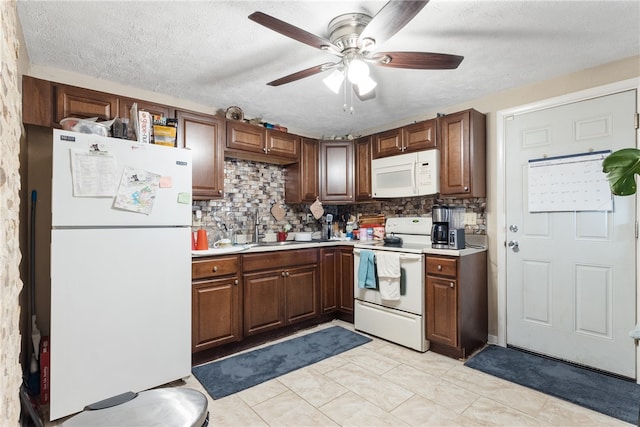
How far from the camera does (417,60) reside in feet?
5.84

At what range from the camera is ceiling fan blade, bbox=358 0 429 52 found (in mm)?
1301

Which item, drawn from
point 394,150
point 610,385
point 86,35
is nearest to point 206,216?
point 86,35

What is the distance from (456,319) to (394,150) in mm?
1800

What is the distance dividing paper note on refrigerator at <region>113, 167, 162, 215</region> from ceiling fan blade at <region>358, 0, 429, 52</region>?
158cm

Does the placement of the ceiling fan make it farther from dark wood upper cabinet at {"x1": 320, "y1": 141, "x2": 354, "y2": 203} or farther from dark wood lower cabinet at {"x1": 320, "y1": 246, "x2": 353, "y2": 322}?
dark wood lower cabinet at {"x1": 320, "y1": 246, "x2": 353, "y2": 322}

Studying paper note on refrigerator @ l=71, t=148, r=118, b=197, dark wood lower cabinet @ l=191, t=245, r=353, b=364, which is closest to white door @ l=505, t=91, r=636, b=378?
dark wood lower cabinet @ l=191, t=245, r=353, b=364

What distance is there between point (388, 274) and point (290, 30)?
2.18 meters

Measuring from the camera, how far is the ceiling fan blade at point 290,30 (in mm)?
1390

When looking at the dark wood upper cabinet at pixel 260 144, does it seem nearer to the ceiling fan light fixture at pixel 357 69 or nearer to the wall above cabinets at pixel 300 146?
the wall above cabinets at pixel 300 146

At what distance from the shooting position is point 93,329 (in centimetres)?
187

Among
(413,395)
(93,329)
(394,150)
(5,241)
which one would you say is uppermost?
(394,150)

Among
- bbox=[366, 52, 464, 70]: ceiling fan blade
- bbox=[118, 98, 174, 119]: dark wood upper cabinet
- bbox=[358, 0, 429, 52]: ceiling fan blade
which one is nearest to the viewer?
bbox=[358, 0, 429, 52]: ceiling fan blade

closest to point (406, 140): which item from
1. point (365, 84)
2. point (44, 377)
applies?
point (365, 84)

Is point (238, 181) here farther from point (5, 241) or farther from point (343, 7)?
point (5, 241)
